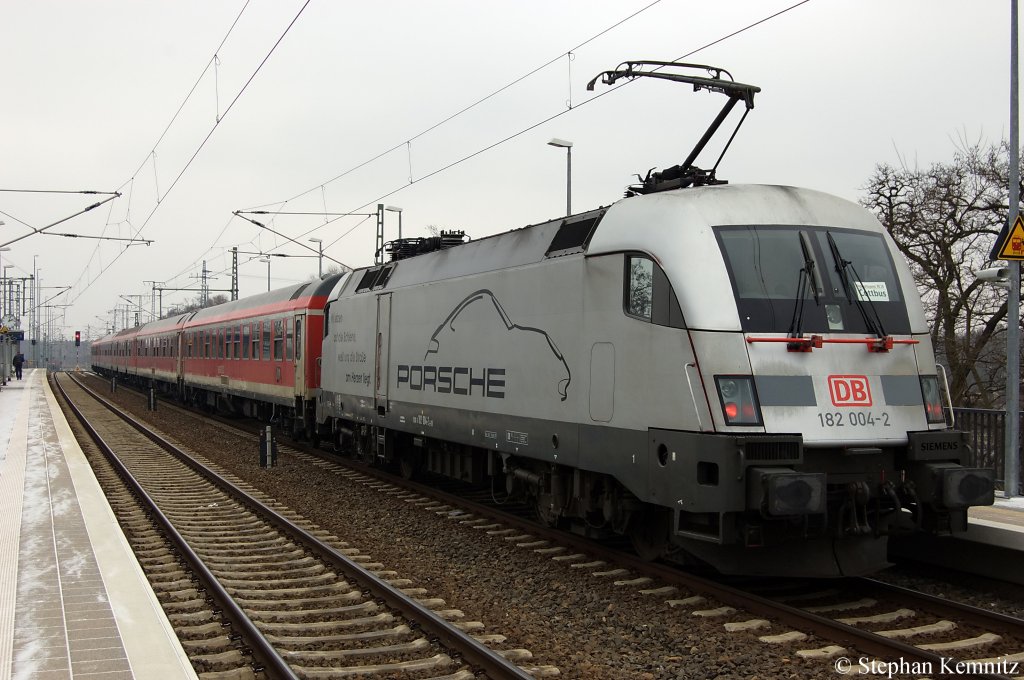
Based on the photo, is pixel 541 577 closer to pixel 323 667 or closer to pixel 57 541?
pixel 323 667

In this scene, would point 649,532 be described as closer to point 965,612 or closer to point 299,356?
point 965,612

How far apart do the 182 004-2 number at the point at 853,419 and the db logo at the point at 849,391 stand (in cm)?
7

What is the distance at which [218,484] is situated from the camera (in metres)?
14.2

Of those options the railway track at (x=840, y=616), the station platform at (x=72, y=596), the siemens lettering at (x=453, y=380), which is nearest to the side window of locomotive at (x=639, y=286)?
the railway track at (x=840, y=616)

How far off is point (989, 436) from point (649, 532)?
5.54 metres

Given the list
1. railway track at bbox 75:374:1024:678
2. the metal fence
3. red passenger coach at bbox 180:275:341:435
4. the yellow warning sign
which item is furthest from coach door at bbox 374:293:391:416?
the yellow warning sign

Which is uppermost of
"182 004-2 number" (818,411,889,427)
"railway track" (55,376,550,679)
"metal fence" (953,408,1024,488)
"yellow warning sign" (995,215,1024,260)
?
"yellow warning sign" (995,215,1024,260)

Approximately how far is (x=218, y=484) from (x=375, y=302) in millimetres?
3868

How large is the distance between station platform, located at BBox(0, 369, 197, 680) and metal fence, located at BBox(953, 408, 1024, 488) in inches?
372

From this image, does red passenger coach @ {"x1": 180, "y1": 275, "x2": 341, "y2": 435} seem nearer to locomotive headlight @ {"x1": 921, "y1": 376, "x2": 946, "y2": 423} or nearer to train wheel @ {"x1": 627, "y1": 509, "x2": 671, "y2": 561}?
train wheel @ {"x1": 627, "y1": 509, "x2": 671, "y2": 561}

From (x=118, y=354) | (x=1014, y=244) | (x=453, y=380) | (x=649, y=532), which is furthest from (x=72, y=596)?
(x=118, y=354)

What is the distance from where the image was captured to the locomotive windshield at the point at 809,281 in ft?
23.2

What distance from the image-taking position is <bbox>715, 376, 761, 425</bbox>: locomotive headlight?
22.0ft

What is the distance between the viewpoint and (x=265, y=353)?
871 inches
